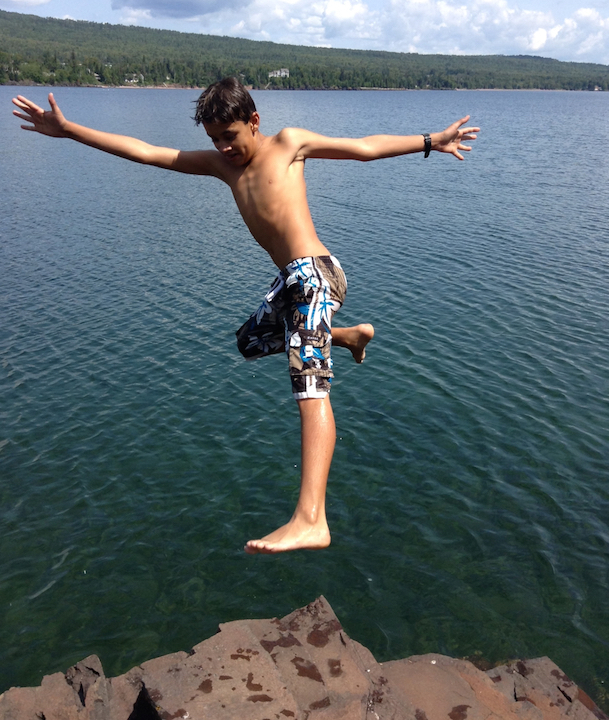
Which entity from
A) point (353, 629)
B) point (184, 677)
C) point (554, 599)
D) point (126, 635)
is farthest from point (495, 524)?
point (184, 677)

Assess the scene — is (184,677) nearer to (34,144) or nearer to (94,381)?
(94,381)

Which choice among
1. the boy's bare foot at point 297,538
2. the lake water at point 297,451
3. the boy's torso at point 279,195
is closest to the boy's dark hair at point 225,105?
the boy's torso at point 279,195

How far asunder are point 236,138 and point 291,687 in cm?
547

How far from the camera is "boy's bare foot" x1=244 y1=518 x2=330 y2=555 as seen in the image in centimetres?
501

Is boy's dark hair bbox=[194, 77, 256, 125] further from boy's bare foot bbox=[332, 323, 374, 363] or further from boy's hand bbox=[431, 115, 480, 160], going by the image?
boy's bare foot bbox=[332, 323, 374, 363]

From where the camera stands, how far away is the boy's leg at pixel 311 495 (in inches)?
201

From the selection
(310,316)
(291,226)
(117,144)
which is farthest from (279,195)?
(117,144)

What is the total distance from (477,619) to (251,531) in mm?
4441

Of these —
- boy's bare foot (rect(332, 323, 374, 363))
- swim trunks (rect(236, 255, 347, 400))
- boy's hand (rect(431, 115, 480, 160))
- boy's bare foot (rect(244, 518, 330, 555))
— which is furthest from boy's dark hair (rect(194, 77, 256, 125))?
boy's bare foot (rect(244, 518, 330, 555))

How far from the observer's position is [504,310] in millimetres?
23000

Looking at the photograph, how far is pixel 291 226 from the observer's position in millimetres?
5742

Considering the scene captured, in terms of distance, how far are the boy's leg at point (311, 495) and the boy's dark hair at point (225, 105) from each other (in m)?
2.42

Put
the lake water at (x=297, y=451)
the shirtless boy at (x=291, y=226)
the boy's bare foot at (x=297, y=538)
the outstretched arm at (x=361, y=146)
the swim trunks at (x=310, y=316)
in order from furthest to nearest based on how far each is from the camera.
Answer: the lake water at (x=297, y=451)
the outstretched arm at (x=361, y=146)
the swim trunks at (x=310, y=316)
the shirtless boy at (x=291, y=226)
the boy's bare foot at (x=297, y=538)

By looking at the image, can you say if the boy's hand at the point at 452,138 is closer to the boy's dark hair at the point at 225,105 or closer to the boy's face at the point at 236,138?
the boy's face at the point at 236,138
